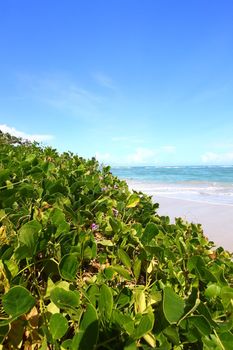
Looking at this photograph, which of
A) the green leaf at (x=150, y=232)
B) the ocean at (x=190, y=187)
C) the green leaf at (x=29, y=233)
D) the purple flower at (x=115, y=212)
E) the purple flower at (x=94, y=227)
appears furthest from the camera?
the ocean at (x=190, y=187)

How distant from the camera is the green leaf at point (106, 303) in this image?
0.73 metres

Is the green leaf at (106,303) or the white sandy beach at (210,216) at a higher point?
the green leaf at (106,303)

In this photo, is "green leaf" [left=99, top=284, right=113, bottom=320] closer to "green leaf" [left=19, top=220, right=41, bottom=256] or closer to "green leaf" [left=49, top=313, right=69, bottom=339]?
"green leaf" [left=49, top=313, right=69, bottom=339]

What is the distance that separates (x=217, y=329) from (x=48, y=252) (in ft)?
1.57

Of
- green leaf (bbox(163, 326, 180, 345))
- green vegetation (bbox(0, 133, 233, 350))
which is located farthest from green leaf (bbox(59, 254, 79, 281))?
green leaf (bbox(163, 326, 180, 345))

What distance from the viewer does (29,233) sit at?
0.83m

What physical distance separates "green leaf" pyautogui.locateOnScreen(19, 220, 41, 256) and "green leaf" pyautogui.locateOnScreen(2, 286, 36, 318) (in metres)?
0.19

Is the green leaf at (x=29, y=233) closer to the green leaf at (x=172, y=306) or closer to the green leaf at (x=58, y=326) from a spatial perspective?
the green leaf at (x=58, y=326)

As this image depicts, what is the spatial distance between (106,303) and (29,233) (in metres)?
0.24

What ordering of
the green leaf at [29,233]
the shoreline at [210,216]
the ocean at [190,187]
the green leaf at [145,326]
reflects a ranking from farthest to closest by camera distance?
1. the ocean at [190,187]
2. the shoreline at [210,216]
3. the green leaf at [29,233]
4. the green leaf at [145,326]

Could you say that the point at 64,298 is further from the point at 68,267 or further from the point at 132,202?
the point at 132,202

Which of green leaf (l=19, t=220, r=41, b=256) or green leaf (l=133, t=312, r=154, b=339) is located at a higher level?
green leaf (l=19, t=220, r=41, b=256)

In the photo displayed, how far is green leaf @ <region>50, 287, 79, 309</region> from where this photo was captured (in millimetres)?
→ 725

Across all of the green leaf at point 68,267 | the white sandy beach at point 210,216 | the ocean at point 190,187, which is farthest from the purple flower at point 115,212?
the ocean at point 190,187
